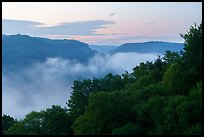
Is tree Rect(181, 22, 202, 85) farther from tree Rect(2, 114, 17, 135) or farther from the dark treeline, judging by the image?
tree Rect(2, 114, 17, 135)

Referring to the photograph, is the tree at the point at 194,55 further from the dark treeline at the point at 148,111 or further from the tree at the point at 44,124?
the tree at the point at 44,124

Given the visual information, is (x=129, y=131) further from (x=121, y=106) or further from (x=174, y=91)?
(x=174, y=91)

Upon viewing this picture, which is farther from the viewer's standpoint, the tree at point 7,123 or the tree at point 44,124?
the tree at point 7,123

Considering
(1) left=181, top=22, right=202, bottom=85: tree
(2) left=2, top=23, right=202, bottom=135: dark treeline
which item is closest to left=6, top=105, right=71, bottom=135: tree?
(2) left=2, top=23, right=202, bottom=135: dark treeline

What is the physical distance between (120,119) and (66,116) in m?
9.86

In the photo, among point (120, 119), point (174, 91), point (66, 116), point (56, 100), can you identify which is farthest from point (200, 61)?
point (56, 100)

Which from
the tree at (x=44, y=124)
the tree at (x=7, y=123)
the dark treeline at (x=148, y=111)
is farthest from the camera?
the tree at (x=7, y=123)

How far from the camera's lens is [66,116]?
4072 cm

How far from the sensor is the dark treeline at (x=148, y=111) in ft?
94.5

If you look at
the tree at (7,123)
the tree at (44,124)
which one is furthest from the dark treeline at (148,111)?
the tree at (7,123)

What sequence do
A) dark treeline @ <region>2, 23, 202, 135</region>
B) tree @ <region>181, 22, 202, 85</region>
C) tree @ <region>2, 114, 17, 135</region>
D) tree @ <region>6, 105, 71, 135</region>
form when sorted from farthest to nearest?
tree @ <region>2, 114, 17, 135</region> < tree @ <region>6, 105, 71, 135</region> < tree @ <region>181, 22, 202, 85</region> < dark treeline @ <region>2, 23, 202, 135</region>

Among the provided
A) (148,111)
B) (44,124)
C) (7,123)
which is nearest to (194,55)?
(148,111)

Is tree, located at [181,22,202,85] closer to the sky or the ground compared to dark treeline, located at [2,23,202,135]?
closer to the sky

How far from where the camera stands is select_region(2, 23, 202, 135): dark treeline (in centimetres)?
2880
